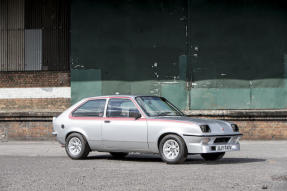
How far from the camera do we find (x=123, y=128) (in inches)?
487

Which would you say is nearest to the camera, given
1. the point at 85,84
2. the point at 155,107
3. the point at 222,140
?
the point at 222,140

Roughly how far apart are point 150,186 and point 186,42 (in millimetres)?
12913

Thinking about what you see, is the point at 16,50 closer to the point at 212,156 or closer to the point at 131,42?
the point at 131,42

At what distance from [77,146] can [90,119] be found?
0.67 metres

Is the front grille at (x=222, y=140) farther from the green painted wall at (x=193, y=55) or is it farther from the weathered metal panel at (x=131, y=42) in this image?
the weathered metal panel at (x=131, y=42)

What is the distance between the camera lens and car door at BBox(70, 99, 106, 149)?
12.8 m

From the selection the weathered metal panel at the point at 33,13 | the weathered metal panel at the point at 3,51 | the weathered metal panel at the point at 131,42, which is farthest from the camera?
the weathered metal panel at the point at 3,51

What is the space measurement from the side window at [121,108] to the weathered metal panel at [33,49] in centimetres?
905

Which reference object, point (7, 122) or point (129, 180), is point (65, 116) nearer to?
point (129, 180)

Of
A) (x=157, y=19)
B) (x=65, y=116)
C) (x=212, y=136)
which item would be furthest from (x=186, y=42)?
(x=212, y=136)

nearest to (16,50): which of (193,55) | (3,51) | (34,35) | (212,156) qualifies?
(3,51)

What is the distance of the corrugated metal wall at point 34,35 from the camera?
21.2 metres

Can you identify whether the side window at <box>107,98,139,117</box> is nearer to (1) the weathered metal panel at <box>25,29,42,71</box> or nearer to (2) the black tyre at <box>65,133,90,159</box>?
(2) the black tyre at <box>65,133,90,159</box>

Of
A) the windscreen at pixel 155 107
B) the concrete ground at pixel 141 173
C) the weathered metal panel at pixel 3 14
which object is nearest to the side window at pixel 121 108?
the windscreen at pixel 155 107
